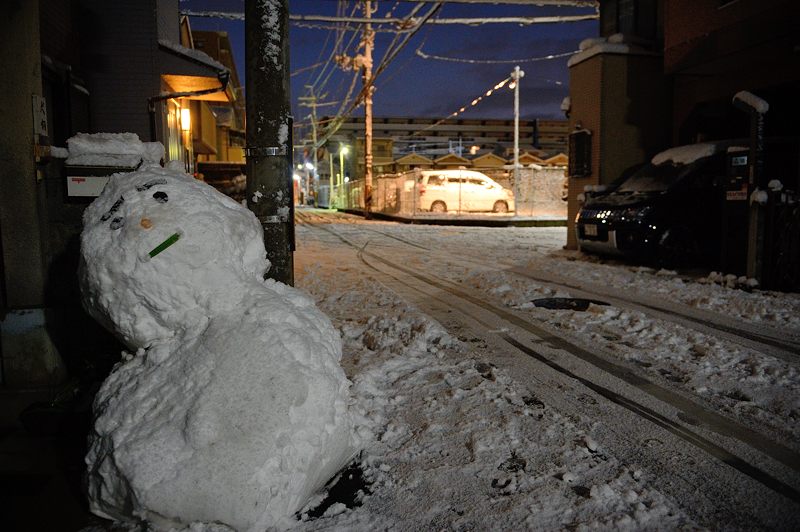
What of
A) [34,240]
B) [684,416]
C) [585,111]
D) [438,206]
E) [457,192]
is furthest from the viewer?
[438,206]

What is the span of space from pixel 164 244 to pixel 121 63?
9.35m

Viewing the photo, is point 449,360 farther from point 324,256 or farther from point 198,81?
point 198,81

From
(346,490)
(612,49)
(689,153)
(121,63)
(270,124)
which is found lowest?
(346,490)

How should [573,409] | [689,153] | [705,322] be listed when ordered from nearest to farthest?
[573,409] → [705,322] → [689,153]

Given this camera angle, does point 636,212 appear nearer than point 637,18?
Yes

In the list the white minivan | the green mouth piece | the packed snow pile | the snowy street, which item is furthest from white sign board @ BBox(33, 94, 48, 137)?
the white minivan

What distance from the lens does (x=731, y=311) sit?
6043 mm

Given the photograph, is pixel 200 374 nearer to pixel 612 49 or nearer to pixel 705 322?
pixel 705 322

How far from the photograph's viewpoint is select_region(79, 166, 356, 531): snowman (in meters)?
2.28

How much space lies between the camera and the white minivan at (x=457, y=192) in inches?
1016

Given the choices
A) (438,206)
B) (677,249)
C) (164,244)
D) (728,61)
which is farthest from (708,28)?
(438,206)

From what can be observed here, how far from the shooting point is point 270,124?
12.0 feet

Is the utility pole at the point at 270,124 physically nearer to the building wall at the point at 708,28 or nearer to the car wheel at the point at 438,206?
the building wall at the point at 708,28

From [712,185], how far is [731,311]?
3.77 meters
